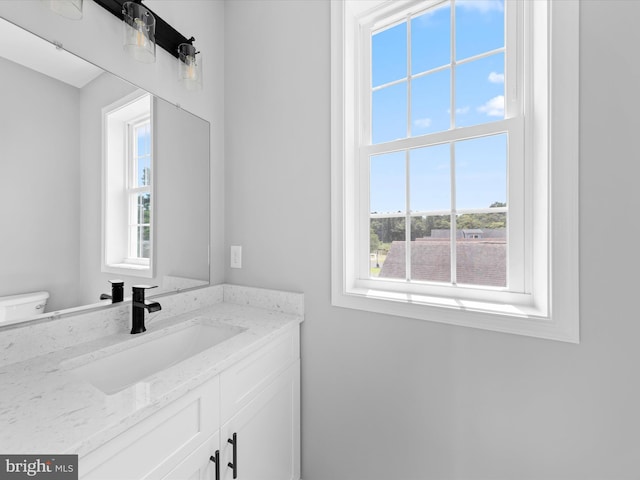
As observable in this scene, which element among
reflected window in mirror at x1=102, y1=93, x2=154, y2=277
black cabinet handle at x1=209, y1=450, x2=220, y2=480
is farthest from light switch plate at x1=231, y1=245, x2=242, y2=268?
black cabinet handle at x1=209, y1=450, x2=220, y2=480

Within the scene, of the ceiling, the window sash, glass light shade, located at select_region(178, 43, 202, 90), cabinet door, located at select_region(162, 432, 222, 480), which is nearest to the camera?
cabinet door, located at select_region(162, 432, 222, 480)

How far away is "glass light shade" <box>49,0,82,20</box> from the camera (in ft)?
2.83

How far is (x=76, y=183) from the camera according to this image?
946 mm

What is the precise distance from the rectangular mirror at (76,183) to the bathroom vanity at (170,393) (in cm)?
15

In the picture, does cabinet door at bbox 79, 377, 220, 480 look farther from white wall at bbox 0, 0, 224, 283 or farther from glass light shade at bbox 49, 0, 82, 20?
glass light shade at bbox 49, 0, 82, 20

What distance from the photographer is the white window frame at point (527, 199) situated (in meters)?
0.83

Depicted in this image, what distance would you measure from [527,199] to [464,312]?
0.46 m

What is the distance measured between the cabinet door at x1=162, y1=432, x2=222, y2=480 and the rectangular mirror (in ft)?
2.10

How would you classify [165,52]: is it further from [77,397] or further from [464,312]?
[464,312]

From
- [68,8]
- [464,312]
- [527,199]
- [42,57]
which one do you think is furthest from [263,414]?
[68,8]

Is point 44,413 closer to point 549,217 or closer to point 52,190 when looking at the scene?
point 52,190

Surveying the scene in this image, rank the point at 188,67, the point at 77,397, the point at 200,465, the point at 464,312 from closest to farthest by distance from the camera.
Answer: the point at 77,397 → the point at 200,465 → the point at 464,312 → the point at 188,67

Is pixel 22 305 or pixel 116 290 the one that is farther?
pixel 116 290

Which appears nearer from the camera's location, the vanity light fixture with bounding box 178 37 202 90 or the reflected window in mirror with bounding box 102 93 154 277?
the reflected window in mirror with bounding box 102 93 154 277
